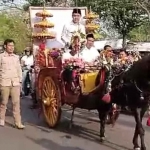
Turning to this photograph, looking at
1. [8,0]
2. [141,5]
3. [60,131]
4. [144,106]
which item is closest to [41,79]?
[60,131]

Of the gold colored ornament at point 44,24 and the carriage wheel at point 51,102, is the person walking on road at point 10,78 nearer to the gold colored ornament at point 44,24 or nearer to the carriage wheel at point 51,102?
the carriage wheel at point 51,102

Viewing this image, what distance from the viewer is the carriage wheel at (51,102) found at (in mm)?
8436

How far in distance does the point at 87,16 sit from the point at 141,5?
30.1 ft

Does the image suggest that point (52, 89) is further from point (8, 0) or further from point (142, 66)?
point (8, 0)

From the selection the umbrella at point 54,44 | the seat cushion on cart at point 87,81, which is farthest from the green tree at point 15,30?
the seat cushion on cart at point 87,81

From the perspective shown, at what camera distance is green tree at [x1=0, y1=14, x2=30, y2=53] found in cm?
3845

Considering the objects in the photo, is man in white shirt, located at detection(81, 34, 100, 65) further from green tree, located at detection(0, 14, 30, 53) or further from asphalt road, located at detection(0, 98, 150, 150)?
green tree, located at detection(0, 14, 30, 53)

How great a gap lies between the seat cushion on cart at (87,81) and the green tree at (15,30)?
93.7 feet

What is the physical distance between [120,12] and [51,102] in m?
13.3

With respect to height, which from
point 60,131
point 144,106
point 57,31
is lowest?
point 60,131

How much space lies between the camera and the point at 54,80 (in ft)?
27.9

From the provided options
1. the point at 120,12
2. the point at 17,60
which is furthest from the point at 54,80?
the point at 120,12

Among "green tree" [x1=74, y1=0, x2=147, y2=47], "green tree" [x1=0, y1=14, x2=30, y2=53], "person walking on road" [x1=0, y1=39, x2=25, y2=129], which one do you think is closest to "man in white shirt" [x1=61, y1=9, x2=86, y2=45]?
"person walking on road" [x1=0, y1=39, x2=25, y2=129]

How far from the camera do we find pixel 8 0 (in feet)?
84.8
